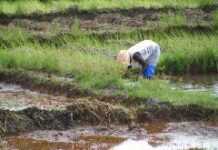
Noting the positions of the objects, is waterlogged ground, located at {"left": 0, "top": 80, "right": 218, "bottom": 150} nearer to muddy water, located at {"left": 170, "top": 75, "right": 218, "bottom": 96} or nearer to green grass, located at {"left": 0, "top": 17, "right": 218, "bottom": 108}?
green grass, located at {"left": 0, "top": 17, "right": 218, "bottom": 108}

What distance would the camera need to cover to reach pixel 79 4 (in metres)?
22.6

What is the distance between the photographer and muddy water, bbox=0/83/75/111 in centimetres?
910

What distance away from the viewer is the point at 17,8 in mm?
20938

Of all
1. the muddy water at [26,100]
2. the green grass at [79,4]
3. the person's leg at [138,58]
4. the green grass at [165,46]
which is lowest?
the muddy water at [26,100]

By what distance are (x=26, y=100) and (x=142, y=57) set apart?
196 cm

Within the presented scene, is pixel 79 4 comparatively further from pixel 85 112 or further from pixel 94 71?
pixel 85 112

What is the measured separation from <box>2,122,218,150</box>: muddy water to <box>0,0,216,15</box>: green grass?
13.2m

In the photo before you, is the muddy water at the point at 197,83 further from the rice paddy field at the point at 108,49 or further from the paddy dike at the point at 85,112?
the paddy dike at the point at 85,112

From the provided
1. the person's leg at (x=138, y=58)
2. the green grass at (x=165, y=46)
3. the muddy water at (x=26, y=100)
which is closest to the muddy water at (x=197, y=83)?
the green grass at (x=165, y=46)

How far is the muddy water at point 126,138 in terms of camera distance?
7316 mm

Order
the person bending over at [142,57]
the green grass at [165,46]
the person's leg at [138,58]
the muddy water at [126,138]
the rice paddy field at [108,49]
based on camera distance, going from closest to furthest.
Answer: the muddy water at [126,138]
the rice paddy field at [108,49]
the person bending over at [142,57]
the person's leg at [138,58]
the green grass at [165,46]

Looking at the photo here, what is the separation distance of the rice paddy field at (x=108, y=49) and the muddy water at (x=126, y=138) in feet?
1.39

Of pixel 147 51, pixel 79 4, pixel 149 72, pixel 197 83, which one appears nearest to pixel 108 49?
pixel 197 83

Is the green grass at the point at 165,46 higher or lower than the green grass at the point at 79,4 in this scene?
lower
